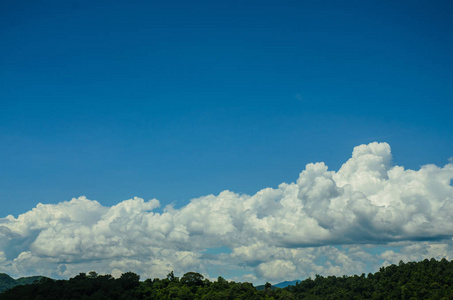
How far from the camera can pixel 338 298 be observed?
652 feet

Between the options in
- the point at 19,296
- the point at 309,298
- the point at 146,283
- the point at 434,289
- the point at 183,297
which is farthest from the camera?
the point at 309,298

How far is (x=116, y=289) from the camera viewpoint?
504 feet

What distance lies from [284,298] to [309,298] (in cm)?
3072

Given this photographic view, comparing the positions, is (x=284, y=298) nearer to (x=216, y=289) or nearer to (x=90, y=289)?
(x=216, y=289)

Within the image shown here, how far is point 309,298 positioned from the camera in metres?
198

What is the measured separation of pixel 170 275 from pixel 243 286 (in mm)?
29973

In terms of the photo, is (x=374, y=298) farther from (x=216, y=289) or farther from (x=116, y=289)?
(x=116, y=289)

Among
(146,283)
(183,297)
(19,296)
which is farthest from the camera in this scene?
(146,283)

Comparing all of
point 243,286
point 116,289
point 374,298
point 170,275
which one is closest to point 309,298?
point 374,298

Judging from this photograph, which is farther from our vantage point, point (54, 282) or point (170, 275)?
point (170, 275)

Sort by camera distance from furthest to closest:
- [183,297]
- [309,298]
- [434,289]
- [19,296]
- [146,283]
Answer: [309,298] → [434,289] → [146,283] → [183,297] → [19,296]

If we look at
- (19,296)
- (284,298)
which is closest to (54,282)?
(19,296)

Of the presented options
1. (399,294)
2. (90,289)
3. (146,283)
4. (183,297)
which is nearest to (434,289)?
(399,294)

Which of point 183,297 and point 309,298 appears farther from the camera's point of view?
point 309,298
